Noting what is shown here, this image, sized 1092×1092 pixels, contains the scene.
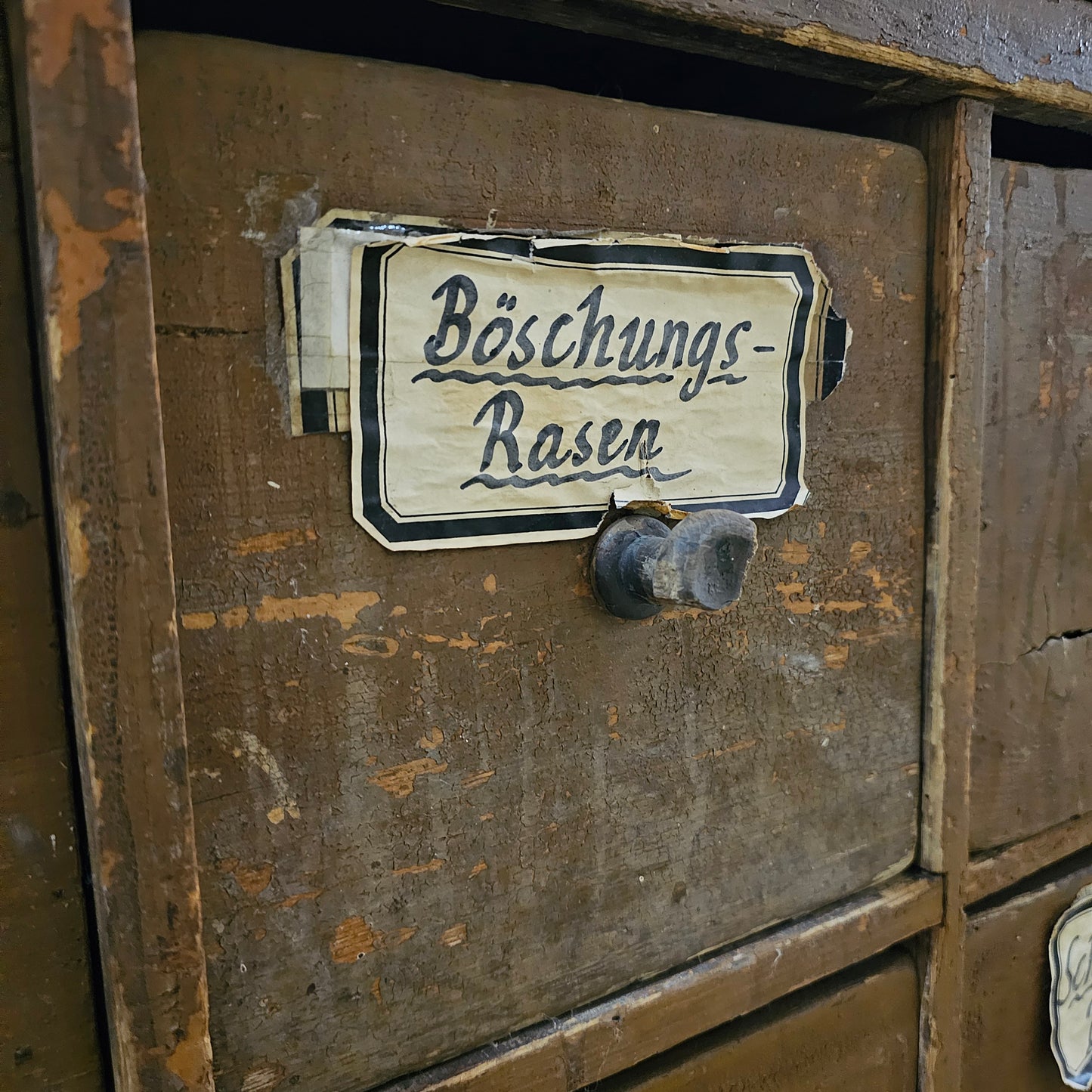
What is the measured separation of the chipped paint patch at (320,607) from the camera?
54 cm

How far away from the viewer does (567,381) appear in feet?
2.01

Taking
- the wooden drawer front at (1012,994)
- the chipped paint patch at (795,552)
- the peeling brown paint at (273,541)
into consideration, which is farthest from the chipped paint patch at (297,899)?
the wooden drawer front at (1012,994)

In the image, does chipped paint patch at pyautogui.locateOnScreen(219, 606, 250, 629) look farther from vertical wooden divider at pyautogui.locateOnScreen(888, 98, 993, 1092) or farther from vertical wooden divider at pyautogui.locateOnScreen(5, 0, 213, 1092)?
vertical wooden divider at pyautogui.locateOnScreen(888, 98, 993, 1092)

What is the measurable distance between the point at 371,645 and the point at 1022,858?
31.4 inches

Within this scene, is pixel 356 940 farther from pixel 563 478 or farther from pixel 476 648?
pixel 563 478

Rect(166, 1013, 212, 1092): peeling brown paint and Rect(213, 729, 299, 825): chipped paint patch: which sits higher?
Rect(213, 729, 299, 825): chipped paint patch

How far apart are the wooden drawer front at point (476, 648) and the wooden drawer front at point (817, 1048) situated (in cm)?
9

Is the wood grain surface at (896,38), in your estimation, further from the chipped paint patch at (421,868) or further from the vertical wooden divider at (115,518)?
the chipped paint patch at (421,868)

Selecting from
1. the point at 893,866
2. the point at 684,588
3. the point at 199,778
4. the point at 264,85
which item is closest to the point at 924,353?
the point at 684,588

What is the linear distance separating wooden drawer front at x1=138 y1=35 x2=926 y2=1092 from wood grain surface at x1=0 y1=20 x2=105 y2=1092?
0.23ft

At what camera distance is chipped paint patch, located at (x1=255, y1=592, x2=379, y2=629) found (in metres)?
0.54

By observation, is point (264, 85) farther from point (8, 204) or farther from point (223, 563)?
point (223, 563)

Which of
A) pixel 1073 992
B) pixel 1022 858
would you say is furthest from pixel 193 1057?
pixel 1073 992

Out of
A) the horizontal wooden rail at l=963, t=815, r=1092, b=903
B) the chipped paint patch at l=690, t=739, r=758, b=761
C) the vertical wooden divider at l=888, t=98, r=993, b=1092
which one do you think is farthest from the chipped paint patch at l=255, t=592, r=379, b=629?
the horizontal wooden rail at l=963, t=815, r=1092, b=903
